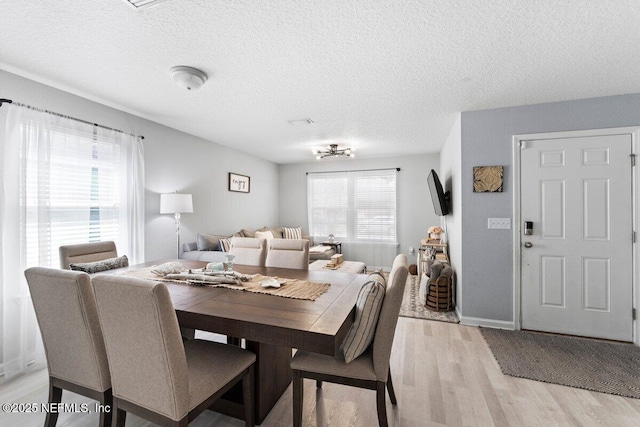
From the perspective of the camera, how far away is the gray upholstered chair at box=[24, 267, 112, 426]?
1.31 meters

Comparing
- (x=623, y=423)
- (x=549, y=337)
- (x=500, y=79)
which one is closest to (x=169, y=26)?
(x=500, y=79)

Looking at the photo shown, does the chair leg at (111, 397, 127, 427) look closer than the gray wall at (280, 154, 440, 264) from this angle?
Yes

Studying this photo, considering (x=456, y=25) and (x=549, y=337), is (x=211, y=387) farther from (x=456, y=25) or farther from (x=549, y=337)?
(x=549, y=337)

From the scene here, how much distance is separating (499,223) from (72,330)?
3.66 metres

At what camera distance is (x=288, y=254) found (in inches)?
102

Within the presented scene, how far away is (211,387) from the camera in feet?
4.35

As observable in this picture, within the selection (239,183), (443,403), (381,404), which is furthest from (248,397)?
(239,183)

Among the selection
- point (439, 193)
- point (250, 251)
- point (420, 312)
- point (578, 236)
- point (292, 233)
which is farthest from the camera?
point (292, 233)

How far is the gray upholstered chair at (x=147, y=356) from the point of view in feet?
3.70

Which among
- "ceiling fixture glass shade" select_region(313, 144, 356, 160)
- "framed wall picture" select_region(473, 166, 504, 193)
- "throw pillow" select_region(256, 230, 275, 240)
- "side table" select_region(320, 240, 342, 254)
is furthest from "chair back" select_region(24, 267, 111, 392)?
"side table" select_region(320, 240, 342, 254)

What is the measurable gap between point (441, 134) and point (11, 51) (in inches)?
181

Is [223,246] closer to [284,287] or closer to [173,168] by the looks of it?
[173,168]

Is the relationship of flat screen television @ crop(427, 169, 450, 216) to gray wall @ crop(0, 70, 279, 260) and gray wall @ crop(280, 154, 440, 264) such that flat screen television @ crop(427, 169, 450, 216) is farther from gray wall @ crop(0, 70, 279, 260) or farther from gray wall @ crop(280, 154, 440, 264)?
gray wall @ crop(0, 70, 279, 260)

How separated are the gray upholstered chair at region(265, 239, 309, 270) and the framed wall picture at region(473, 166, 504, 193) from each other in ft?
6.77
